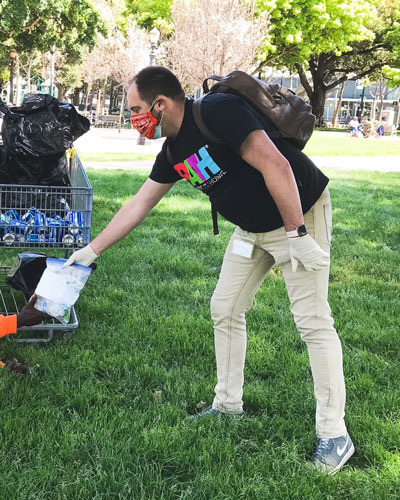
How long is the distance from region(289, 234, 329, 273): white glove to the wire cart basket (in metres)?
1.68

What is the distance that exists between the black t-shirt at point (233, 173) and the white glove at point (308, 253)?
23 centimetres

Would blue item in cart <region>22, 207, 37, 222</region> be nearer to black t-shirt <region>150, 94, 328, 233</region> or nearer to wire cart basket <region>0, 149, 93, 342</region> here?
wire cart basket <region>0, 149, 93, 342</region>

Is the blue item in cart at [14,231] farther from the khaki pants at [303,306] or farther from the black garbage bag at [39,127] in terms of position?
the khaki pants at [303,306]

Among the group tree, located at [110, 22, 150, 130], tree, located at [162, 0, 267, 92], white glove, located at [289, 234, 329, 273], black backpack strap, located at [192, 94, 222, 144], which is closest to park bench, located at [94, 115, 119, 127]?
tree, located at [110, 22, 150, 130]

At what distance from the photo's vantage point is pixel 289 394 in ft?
11.8

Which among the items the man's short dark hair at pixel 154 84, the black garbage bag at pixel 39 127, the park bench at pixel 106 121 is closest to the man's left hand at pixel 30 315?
the black garbage bag at pixel 39 127

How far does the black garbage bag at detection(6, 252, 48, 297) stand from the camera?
14.5 ft

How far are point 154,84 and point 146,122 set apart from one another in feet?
0.58

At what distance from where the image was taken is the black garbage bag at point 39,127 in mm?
4125

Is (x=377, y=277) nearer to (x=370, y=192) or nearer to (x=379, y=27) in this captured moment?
(x=370, y=192)

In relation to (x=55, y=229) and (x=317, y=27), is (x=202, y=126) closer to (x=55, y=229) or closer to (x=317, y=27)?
(x=55, y=229)

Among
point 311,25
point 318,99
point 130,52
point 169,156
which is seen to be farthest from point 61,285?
point 318,99

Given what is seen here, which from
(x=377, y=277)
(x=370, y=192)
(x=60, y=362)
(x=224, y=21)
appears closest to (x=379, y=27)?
(x=224, y=21)

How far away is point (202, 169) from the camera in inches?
111
